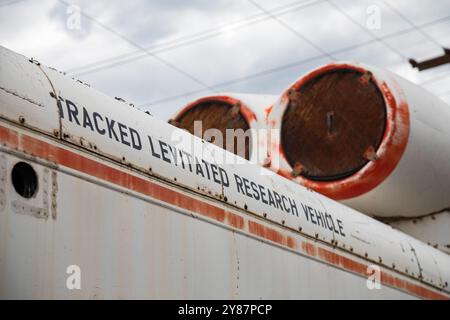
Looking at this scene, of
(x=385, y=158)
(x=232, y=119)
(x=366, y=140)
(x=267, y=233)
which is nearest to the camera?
(x=267, y=233)

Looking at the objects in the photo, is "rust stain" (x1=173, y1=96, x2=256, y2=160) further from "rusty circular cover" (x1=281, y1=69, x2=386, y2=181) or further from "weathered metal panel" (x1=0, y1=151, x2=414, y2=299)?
"weathered metal panel" (x1=0, y1=151, x2=414, y2=299)

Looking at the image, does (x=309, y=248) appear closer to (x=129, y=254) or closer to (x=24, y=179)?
(x=129, y=254)

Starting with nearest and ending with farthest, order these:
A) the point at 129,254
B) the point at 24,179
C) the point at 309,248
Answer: the point at 24,179 → the point at 129,254 → the point at 309,248

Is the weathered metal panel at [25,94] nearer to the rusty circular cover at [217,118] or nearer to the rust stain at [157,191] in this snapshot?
the rust stain at [157,191]

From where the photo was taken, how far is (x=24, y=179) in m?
4.30

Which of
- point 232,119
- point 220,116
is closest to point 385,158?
point 232,119

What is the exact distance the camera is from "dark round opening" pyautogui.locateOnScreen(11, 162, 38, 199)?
423 cm

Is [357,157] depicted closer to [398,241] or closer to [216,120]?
[398,241]

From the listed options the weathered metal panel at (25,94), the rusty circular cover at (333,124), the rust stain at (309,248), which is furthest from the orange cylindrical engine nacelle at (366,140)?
the weathered metal panel at (25,94)

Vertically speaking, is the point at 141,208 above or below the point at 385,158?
below

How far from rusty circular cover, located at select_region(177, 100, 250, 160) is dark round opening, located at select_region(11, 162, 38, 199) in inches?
227

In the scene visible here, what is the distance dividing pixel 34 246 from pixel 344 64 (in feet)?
20.5

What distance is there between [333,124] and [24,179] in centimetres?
584
